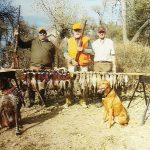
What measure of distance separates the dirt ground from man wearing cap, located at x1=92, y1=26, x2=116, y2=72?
1261mm

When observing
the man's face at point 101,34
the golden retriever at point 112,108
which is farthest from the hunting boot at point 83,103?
the man's face at point 101,34

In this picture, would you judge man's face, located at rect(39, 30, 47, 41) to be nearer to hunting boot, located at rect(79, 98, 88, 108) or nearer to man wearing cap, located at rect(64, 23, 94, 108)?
man wearing cap, located at rect(64, 23, 94, 108)

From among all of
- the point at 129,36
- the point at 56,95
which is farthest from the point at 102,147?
the point at 129,36

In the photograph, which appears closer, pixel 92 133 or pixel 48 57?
pixel 92 133

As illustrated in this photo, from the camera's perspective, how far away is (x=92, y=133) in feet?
28.3

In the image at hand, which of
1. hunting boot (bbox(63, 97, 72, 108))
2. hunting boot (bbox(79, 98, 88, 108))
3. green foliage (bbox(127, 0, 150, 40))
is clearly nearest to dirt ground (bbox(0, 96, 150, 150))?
hunting boot (bbox(79, 98, 88, 108))

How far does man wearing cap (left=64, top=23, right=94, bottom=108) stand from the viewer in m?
10.5

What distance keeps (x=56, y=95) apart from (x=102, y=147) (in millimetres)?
5307

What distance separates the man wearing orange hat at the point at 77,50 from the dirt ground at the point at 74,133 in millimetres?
1355

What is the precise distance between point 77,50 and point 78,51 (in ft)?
0.14

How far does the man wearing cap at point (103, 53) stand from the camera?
1051 centimetres

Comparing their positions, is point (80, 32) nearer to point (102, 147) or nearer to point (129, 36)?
point (102, 147)

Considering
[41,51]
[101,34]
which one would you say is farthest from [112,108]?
[41,51]

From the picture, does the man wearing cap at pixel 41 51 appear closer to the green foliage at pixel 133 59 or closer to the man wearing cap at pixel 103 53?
the man wearing cap at pixel 103 53
